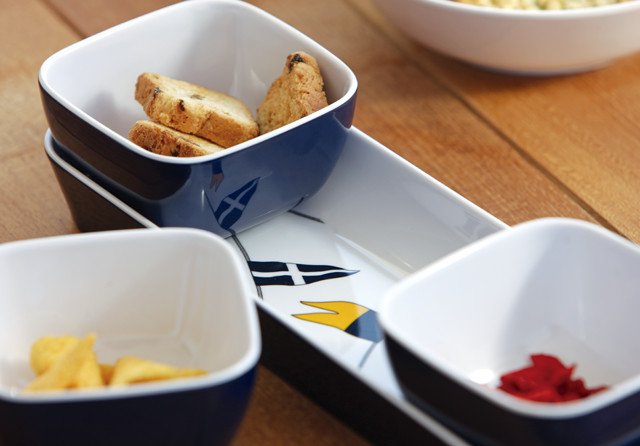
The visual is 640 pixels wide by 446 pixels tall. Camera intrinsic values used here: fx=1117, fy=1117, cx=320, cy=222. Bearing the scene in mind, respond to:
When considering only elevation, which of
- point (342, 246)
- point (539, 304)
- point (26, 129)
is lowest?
point (26, 129)

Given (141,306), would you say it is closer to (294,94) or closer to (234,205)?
(234,205)

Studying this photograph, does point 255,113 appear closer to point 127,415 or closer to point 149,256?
point 149,256

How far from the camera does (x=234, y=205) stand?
0.95 metres

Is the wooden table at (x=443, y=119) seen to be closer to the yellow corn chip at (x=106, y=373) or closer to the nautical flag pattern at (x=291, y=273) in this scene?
the nautical flag pattern at (x=291, y=273)

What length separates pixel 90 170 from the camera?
0.97 metres

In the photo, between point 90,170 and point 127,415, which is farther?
point 90,170

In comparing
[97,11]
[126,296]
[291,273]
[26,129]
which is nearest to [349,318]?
[291,273]

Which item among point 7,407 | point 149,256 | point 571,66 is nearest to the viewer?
point 7,407

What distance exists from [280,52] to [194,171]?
0.86 ft

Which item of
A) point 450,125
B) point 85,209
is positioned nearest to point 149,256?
point 85,209

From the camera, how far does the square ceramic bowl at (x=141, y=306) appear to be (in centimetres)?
69

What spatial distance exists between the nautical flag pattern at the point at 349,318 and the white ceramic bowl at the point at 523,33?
39cm

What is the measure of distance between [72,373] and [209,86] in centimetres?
52

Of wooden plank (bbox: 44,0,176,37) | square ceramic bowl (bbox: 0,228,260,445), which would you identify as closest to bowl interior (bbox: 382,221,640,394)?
square ceramic bowl (bbox: 0,228,260,445)
